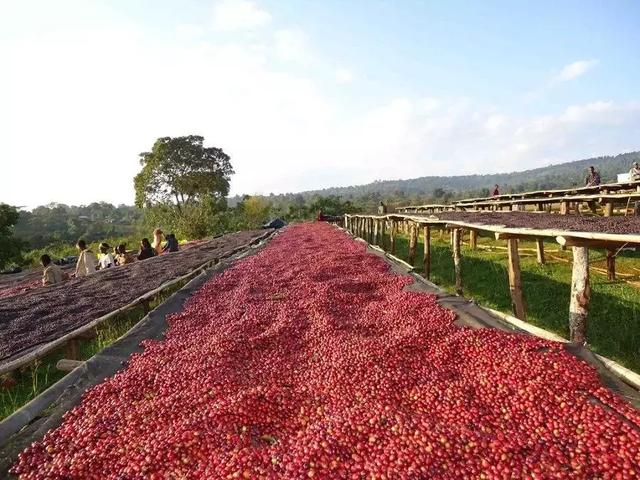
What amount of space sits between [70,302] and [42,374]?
7.22ft

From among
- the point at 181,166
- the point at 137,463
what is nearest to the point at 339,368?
the point at 137,463

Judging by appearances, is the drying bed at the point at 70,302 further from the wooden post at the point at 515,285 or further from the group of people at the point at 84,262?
the wooden post at the point at 515,285

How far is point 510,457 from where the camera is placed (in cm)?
244

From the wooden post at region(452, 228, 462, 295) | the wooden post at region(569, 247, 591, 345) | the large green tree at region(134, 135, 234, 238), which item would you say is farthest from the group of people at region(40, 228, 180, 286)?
the large green tree at region(134, 135, 234, 238)

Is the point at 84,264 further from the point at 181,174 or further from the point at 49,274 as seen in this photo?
the point at 181,174

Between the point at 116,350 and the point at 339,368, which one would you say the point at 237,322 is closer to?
the point at 116,350

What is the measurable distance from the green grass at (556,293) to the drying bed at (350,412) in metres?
2.67

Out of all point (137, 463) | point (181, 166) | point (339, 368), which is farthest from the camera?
point (181, 166)

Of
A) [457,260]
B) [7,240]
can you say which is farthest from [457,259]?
[7,240]

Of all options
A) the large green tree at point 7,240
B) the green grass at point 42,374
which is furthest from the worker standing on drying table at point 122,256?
the large green tree at point 7,240

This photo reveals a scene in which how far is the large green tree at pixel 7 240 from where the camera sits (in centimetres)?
2195

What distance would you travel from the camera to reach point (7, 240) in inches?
877

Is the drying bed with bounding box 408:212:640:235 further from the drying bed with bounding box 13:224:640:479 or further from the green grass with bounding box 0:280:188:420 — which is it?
the green grass with bounding box 0:280:188:420

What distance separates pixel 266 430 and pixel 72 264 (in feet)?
74.3
